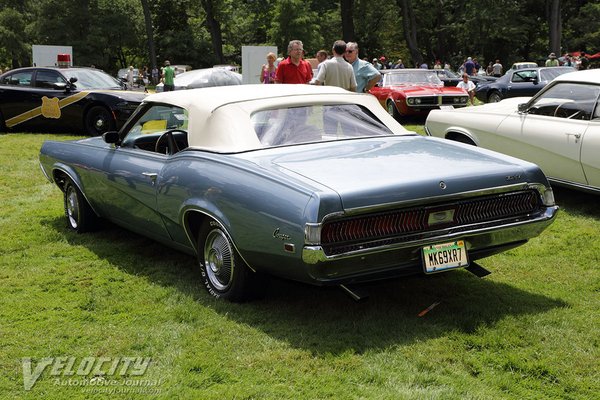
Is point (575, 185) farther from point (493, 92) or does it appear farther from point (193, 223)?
point (493, 92)

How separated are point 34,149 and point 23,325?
26.9 feet

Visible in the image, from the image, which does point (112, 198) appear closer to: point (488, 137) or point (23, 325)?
point (23, 325)

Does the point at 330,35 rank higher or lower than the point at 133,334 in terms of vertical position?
higher

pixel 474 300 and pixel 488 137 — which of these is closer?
pixel 474 300

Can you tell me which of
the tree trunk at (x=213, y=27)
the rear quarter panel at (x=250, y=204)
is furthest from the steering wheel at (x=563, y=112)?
the tree trunk at (x=213, y=27)

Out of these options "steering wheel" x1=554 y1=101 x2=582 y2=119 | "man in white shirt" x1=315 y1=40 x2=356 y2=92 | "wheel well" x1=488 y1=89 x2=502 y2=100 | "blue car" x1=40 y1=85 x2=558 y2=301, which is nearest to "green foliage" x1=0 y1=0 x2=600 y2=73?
"wheel well" x1=488 y1=89 x2=502 y2=100

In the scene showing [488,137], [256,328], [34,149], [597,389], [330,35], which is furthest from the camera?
[330,35]

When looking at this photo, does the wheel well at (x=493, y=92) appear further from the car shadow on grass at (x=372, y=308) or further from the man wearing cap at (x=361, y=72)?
the car shadow on grass at (x=372, y=308)

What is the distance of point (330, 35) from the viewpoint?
6706cm

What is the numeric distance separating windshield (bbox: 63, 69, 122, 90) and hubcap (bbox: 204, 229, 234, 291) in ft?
32.9

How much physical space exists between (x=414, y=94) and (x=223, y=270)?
11.9 metres

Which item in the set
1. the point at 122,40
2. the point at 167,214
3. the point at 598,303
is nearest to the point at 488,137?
the point at 598,303

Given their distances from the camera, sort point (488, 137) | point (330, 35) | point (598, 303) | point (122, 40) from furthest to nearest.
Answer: point (330, 35) < point (122, 40) < point (488, 137) < point (598, 303)

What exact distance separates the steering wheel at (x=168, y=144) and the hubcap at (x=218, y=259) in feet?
3.27
